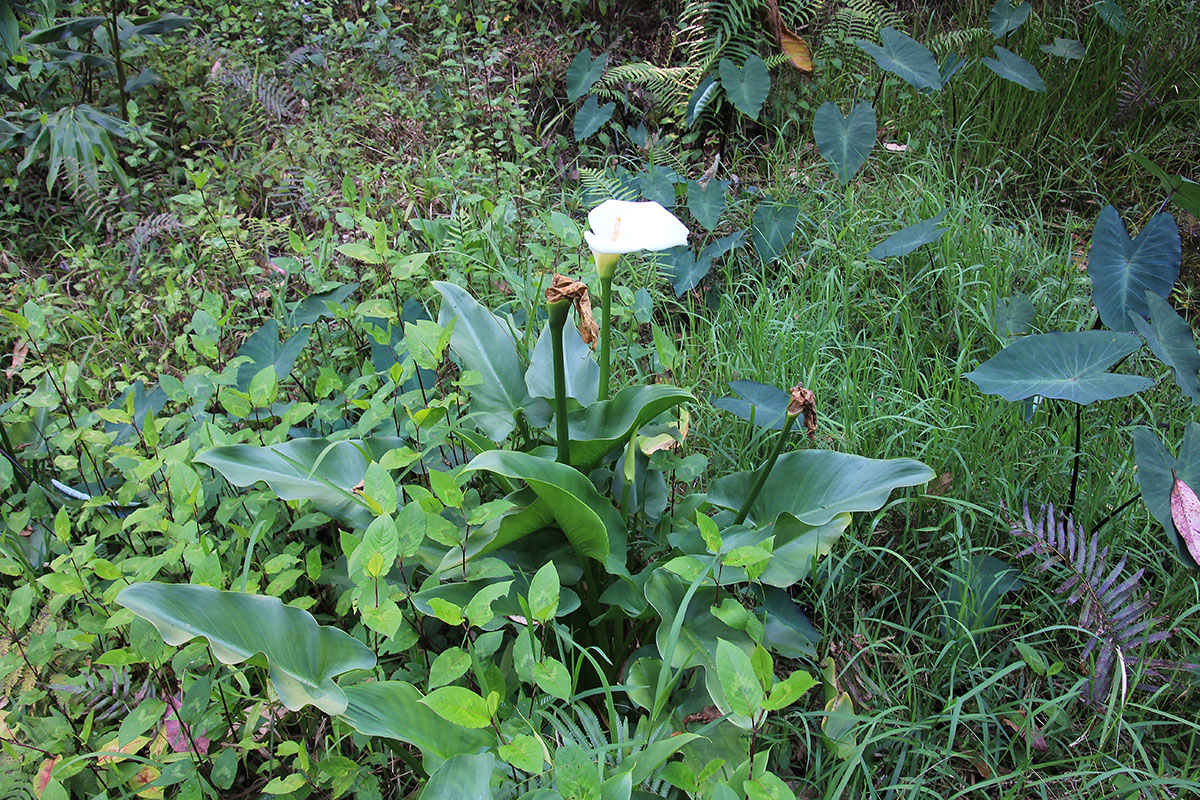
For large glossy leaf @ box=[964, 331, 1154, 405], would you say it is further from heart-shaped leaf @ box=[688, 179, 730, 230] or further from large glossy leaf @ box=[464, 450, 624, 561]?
heart-shaped leaf @ box=[688, 179, 730, 230]

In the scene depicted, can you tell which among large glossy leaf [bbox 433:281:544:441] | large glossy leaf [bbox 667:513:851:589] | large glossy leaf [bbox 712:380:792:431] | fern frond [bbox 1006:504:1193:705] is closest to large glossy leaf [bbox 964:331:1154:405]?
fern frond [bbox 1006:504:1193:705]

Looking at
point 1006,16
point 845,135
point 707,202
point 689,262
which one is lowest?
point 689,262

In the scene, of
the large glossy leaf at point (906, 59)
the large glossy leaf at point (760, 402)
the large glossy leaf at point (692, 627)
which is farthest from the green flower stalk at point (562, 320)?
the large glossy leaf at point (906, 59)

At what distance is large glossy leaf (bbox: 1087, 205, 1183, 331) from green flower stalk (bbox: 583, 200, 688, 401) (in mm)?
961

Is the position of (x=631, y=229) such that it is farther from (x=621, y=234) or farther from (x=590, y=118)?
(x=590, y=118)

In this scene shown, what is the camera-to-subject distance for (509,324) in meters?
1.54

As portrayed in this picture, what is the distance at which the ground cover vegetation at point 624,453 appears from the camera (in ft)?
3.47

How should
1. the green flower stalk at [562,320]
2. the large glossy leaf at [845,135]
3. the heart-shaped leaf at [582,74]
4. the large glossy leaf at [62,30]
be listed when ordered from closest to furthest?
the green flower stalk at [562,320]
the large glossy leaf at [845,135]
the large glossy leaf at [62,30]
the heart-shaped leaf at [582,74]

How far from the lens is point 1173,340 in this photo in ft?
4.63

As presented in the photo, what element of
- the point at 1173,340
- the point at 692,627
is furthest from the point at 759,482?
the point at 1173,340

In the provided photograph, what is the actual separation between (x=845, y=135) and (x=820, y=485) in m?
1.52

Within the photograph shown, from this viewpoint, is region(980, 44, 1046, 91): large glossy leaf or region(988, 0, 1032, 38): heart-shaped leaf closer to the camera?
region(980, 44, 1046, 91): large glossy leaf

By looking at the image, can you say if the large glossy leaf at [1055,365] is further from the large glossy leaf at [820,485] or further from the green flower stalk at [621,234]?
the green flower stalk at [621,234]

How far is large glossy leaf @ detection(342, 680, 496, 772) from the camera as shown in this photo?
3.02 feet
